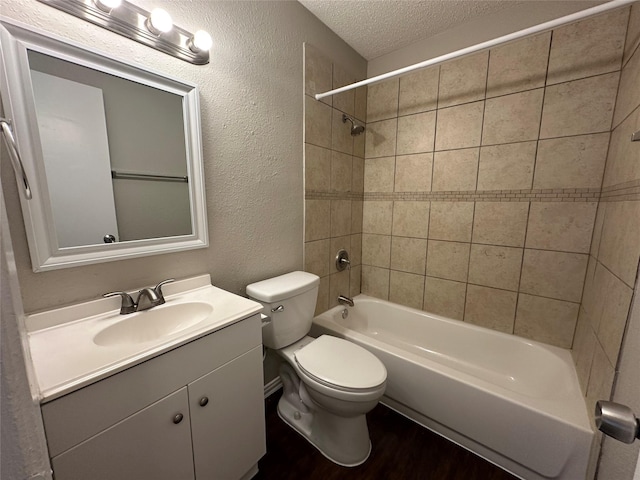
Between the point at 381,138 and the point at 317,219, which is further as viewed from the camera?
the point at 381,138

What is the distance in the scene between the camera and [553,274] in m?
1.53

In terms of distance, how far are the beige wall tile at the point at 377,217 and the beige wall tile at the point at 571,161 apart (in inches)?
36.7

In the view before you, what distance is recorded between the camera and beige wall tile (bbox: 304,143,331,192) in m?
1.71

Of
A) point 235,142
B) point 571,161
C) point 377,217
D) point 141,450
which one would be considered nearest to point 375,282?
point 377,217

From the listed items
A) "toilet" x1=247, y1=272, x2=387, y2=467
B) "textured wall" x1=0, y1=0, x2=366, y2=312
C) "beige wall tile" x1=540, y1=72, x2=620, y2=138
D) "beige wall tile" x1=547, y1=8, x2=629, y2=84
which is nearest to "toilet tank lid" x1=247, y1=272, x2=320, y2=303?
"toilet" x1=247, y1=272, x2=387, y2=467

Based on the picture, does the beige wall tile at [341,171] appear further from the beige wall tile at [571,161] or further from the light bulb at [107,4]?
the light bulb at [107,4]

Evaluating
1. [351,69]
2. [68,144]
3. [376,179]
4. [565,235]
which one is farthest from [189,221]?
[565,235]

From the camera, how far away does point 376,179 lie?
217 centimetres

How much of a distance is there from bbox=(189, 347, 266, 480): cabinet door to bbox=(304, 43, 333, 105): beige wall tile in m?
1.55

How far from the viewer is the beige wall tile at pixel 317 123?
5.48ft

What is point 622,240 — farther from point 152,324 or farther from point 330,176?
point 152,324

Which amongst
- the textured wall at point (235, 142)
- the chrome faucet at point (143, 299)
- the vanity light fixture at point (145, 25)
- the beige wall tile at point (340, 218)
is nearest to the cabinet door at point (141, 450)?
the chrome faucet at point (143, 299)

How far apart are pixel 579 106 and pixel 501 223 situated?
697 mm

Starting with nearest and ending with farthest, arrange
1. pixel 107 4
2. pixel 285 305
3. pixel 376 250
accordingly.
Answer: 1. pixel 107 4
2. pixel 285 305
3. pixel 376 250
